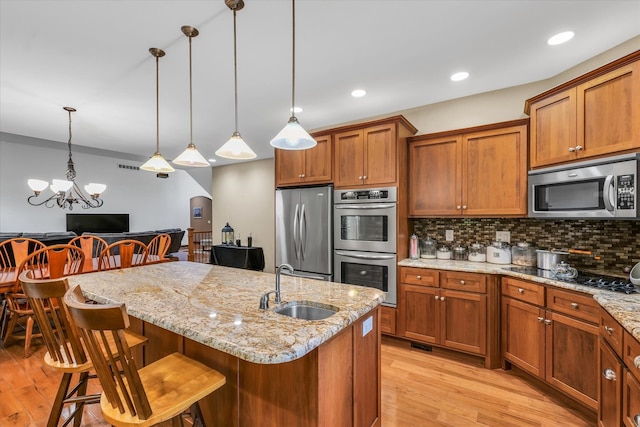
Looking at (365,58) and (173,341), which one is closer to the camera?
(173,341)

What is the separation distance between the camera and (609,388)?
1.54 meters

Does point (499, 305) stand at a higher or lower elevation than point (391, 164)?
lower

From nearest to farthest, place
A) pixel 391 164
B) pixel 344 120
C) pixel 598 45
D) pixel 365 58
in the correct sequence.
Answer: pixel 598 45 < pixel 365 58 < pixel 391 164 < pixel 344 120

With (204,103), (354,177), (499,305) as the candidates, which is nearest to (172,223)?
(204,103)

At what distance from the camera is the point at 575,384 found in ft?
6.61

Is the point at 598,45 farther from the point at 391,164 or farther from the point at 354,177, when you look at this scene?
the point at 354,177

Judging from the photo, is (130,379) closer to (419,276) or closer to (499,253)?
(419,276)

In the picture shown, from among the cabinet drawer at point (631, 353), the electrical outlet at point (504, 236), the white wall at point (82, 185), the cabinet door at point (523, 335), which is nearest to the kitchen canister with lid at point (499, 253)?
the electrical outlet at point (504, 236)

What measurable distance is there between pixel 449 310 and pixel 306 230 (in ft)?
5.61

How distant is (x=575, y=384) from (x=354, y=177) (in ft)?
7.94

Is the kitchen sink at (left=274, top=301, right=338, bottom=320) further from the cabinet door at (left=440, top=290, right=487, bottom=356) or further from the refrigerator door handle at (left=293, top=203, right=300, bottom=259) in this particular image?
the refrigerator door handle at (left=293, top=203, right=300, bottom=259)

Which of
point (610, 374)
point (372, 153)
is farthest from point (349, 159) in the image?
point (610, 374)

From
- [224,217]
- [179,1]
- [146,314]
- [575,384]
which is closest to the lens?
[146,314]

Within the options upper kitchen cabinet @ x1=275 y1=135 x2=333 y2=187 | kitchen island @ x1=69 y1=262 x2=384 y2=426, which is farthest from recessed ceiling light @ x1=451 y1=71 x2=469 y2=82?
kitchen island @ x1=69 y1=262 x2=384 y2=426
